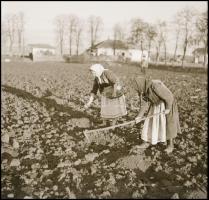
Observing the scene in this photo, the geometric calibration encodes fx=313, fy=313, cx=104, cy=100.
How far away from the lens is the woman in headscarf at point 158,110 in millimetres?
4707

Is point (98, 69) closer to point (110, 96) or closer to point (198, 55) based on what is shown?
point (110, 96)

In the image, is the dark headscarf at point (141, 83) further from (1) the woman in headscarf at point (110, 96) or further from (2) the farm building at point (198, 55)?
(2) the farm building at point (198, 55)

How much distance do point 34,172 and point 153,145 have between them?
2144 mm

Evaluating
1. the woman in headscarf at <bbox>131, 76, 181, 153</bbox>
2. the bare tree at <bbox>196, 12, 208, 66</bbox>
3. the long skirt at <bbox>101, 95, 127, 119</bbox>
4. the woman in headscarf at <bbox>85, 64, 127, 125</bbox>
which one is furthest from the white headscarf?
the bare tree at <bbox>196, 12, 208, 66</bbox>

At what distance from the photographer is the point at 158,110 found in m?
4.96

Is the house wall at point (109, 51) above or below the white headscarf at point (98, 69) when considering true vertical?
above

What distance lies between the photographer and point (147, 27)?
53.0m

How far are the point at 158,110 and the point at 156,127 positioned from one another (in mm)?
280

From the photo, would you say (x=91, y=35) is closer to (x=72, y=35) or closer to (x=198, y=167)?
(x=72, y=35)

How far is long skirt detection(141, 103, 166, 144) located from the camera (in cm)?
497

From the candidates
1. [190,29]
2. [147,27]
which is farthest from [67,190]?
[147,27]

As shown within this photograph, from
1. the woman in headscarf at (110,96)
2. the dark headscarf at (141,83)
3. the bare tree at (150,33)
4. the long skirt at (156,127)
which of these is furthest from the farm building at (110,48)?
the dark headscarf at (141,83)

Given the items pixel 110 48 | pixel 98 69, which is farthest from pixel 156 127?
pixel 110 48

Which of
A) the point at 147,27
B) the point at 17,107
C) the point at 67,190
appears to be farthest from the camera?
the point at 147,27
